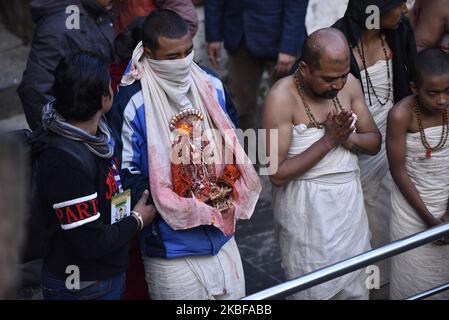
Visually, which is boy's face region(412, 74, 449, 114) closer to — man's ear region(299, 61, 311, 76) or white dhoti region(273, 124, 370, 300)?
white dhoti region(273, 124, 370, 300)

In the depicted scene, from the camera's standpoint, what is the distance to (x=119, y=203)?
350 cm

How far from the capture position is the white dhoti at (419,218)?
4.03 metres

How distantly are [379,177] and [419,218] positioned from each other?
0.49 m

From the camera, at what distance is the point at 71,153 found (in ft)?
10.5

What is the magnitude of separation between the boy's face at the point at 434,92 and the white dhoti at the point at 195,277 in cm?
116

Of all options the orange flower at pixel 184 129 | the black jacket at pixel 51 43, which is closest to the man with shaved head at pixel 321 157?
the orange flower at pixel 184 129

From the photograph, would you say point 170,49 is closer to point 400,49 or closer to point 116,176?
point 116,176

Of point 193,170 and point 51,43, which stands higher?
point 51,43

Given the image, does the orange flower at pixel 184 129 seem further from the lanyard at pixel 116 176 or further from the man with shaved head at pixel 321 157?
the man with shaved head at pixel 321 157

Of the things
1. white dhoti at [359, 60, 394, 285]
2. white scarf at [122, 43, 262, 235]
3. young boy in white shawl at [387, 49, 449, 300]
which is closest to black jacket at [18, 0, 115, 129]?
white scarf at [122, 43, 262, 235]

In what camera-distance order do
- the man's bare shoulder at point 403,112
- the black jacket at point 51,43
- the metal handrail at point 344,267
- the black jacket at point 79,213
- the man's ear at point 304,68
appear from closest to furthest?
the metal handrail at point 344,267 → the black jacket at point 79,213 → the man's ear at point 304,68 → the man's bare shoulder at point 403,112 → the black jacket at point 51,43

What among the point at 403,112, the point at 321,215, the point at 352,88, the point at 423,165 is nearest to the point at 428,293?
the point at 321,215

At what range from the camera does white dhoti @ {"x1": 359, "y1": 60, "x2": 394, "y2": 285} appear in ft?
14.5

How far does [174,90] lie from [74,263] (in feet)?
2.84
